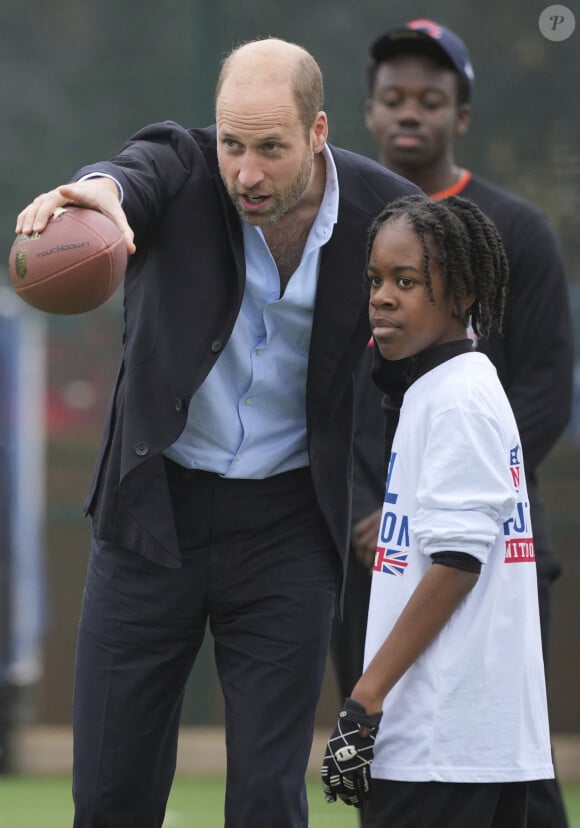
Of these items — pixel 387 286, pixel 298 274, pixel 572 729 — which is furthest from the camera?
pixel 572 729

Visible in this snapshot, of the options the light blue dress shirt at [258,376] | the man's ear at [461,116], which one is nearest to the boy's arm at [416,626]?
the light blue dress shirt at [258,376]

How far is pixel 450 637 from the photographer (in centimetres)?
298

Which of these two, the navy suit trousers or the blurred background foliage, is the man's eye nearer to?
the navy suit trousers

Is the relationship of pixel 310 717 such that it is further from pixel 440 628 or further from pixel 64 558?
pixel 64 558

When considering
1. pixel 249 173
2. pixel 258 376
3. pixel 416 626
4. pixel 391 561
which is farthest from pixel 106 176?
pixel 416 626

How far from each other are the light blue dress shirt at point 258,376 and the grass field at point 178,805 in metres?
2.65

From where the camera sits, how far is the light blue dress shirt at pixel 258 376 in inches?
136

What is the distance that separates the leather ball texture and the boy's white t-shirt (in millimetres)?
673

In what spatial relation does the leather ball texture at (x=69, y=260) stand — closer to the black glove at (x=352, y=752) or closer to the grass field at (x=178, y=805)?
the black glove at (x=352, y=752)

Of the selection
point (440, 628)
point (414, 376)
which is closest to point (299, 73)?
point (414, 376)

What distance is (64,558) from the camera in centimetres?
689

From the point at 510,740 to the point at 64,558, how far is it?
414 centimetres

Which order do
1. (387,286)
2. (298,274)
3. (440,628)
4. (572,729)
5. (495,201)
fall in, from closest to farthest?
(440,628) → (387,286) → (298,274) → (495,201) → (572,729)

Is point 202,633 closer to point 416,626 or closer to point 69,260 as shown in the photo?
point 416,626
